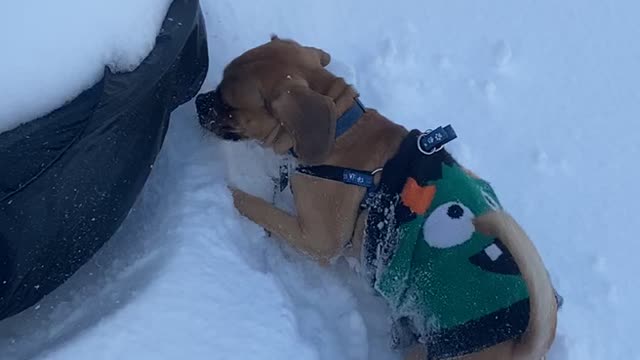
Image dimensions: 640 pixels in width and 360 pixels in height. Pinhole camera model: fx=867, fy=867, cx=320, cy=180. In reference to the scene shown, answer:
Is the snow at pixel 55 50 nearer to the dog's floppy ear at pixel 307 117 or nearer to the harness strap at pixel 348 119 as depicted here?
the dog's floppy ear at pixel 307 117

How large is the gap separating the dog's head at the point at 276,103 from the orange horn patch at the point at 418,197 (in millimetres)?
286

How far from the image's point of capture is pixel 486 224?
2.57 metres

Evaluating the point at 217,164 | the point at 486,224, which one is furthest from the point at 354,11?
the point at 486,224

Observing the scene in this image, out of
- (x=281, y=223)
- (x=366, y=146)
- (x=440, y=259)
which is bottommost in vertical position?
(x=281, y=223)

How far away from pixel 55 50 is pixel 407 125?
1.69 metres

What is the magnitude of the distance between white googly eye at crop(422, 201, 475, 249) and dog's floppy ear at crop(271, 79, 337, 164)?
396mm

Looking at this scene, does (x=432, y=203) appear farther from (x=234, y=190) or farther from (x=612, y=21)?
(x=612, y=21)

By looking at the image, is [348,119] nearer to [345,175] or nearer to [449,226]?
[345,175]

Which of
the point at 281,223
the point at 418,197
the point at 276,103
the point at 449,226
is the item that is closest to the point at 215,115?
the point at 276,103

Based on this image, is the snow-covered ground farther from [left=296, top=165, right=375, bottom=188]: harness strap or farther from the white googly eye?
the white googly eye

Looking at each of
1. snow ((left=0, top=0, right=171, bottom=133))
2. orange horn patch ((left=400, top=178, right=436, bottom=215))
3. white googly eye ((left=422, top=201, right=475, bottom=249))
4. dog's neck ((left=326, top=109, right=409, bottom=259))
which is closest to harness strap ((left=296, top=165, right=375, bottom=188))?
dog's neck ((left=326, top=109, right=409, bottom=259))

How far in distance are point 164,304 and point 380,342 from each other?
0.89 meters

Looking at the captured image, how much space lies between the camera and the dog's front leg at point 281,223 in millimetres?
2848

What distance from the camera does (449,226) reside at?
8.55ft
